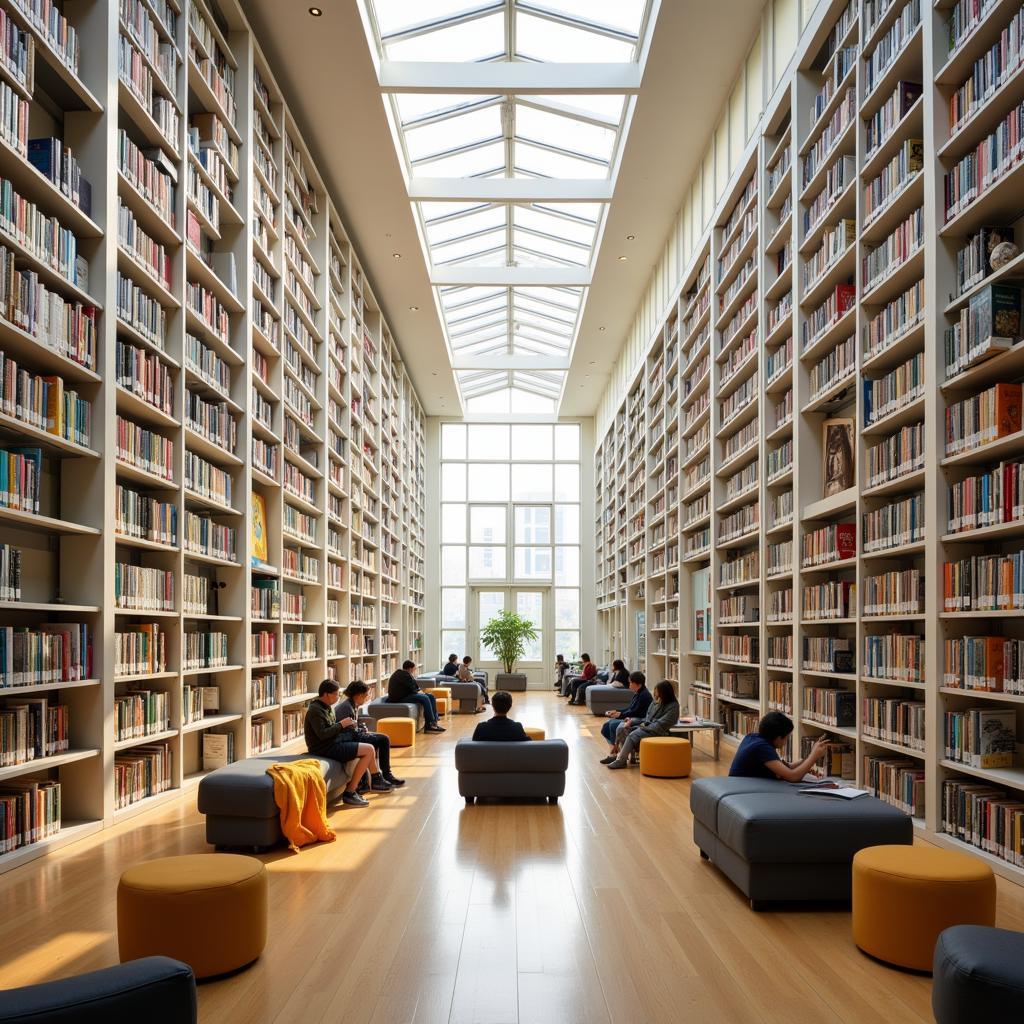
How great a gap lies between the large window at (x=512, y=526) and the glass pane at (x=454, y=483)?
3 centimetres

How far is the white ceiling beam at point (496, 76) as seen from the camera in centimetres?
994

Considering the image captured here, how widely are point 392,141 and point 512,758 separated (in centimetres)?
738

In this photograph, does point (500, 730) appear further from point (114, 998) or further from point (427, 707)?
point (427, 707)

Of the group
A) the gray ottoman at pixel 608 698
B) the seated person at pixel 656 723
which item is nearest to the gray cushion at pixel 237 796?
the seated person at pixel 656 723

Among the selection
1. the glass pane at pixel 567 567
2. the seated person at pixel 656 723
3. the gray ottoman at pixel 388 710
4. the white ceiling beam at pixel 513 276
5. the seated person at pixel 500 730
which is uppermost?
the white ceiling beam at pixel 513 276

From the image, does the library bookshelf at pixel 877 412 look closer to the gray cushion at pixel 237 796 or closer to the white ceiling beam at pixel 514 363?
the gray cushion at pixel 237 796

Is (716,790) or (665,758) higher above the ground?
(716,790)

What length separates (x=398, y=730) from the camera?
1176 cm

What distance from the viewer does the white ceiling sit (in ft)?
30.1

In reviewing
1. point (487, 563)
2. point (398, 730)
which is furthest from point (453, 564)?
point (398, 730)

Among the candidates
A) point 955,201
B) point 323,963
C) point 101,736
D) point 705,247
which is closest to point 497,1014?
point 323,963

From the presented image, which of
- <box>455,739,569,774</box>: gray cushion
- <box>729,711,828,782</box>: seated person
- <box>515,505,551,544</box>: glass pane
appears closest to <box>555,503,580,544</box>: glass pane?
<box>515,505,551,544</box>: glass pane

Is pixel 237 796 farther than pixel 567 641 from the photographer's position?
No

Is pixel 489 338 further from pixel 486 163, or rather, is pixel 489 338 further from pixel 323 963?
pixel 323 963
